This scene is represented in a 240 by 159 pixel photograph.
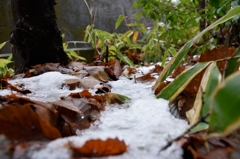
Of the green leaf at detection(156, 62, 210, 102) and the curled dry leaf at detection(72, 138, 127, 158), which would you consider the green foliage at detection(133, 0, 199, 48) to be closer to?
the green leaf at detection(156, 62, 210, 102)

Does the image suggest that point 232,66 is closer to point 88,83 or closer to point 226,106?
point 226,106

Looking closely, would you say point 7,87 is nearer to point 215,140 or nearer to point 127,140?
point 127,140

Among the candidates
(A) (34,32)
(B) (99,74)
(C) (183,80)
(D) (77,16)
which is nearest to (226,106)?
(C) (183,80)

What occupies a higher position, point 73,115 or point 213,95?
point 213,95

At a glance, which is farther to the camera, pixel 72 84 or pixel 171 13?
pixel 171 13

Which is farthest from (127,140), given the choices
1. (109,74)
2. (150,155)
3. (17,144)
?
(109,74)
